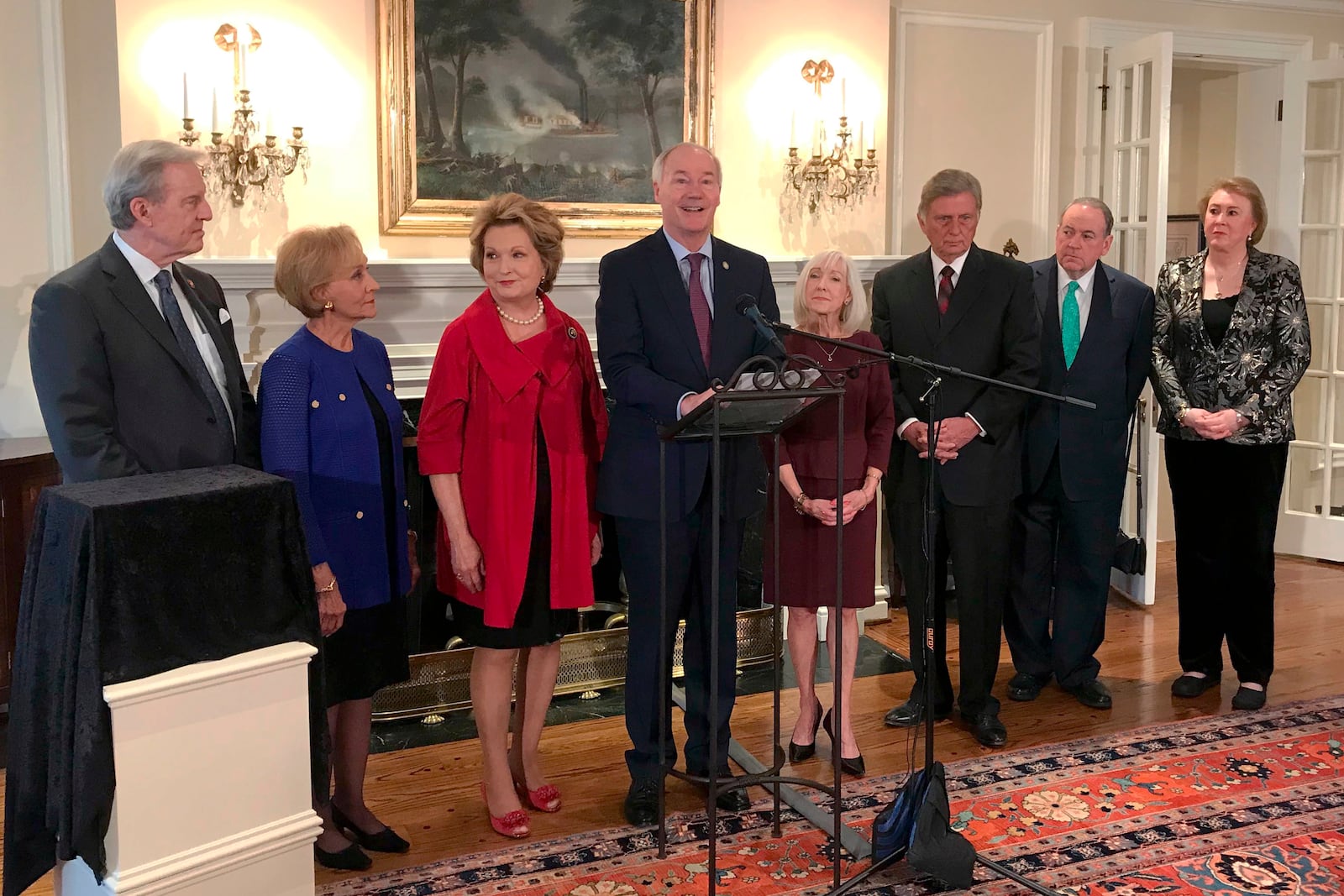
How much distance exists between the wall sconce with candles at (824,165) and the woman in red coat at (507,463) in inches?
76.9

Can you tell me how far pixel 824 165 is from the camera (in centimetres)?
473

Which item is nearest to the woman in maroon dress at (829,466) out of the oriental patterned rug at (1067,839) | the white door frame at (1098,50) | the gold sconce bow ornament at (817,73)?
the oriental patterned rug at (1067,839)

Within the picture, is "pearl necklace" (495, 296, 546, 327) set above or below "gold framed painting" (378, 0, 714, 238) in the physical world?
below

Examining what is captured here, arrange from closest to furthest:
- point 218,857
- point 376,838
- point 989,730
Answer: point 218,857 < point 376,838 < point 989,730

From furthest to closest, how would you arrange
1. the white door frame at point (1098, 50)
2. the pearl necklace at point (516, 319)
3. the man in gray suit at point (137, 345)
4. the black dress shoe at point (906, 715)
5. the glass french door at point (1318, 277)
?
the glass french door at point (1318, 277) → the white door frame at point (1098, 50) → the black dress shoe at point (906, 715) → the pearl necklace at point (516, 319) → the man in gray suit at point (137, 345)

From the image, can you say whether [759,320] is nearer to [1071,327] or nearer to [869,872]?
[869,872]

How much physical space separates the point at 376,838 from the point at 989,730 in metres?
1.82

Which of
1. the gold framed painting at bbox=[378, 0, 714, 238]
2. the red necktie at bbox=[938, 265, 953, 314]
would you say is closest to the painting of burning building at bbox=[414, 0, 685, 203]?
the gold framed painting at bbox=[378, 0, 714, 238]

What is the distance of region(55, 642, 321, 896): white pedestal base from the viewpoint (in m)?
2.02

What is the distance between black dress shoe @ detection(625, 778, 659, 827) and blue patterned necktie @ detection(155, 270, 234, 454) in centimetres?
136

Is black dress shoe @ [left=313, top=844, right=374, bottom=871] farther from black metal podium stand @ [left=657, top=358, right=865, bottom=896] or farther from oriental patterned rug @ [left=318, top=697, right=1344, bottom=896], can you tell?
black metal podium stand @ [left=657, top=358, right=865, bottom=896]

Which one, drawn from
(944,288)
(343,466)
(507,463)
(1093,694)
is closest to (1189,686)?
(1093,694)

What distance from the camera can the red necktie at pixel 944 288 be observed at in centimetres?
368

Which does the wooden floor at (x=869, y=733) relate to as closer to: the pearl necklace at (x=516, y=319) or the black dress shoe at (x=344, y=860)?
the black dress shoe at (x=344, y=860)
